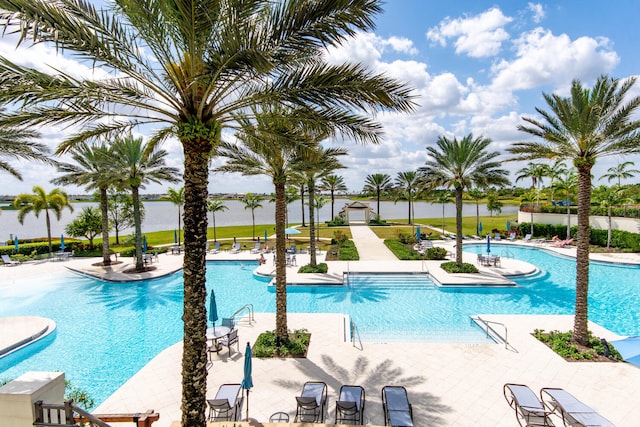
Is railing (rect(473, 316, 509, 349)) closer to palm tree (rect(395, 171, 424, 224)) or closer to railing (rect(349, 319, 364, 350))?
railing (rect(349, 319, 364, 350))

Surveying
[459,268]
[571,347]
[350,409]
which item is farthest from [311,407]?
[459,268]

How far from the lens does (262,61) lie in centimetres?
478

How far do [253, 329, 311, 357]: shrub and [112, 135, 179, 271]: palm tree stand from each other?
13.9m

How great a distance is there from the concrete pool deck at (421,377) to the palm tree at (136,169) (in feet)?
42.7

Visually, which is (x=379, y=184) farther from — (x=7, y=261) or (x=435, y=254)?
(x=7, y=261)

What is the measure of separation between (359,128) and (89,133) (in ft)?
18.3

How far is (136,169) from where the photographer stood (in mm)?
21406

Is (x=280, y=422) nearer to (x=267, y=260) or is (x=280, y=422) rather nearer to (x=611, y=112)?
(x=611, y=112)

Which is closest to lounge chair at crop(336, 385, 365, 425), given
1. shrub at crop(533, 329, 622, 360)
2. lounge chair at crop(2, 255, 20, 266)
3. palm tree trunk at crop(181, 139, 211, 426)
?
palm tree trunk at crop(181, 139, 211, 426)

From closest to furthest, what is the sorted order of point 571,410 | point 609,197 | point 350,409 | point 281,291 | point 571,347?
point 571,410
point 350,409
point 571,347
point 281,291
point 609,197

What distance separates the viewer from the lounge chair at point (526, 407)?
6.89 meters

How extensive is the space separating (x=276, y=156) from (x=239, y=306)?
8711 mm

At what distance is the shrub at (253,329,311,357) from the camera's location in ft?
33.8

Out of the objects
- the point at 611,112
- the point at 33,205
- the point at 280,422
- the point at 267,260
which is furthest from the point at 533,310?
the point at 33,205
